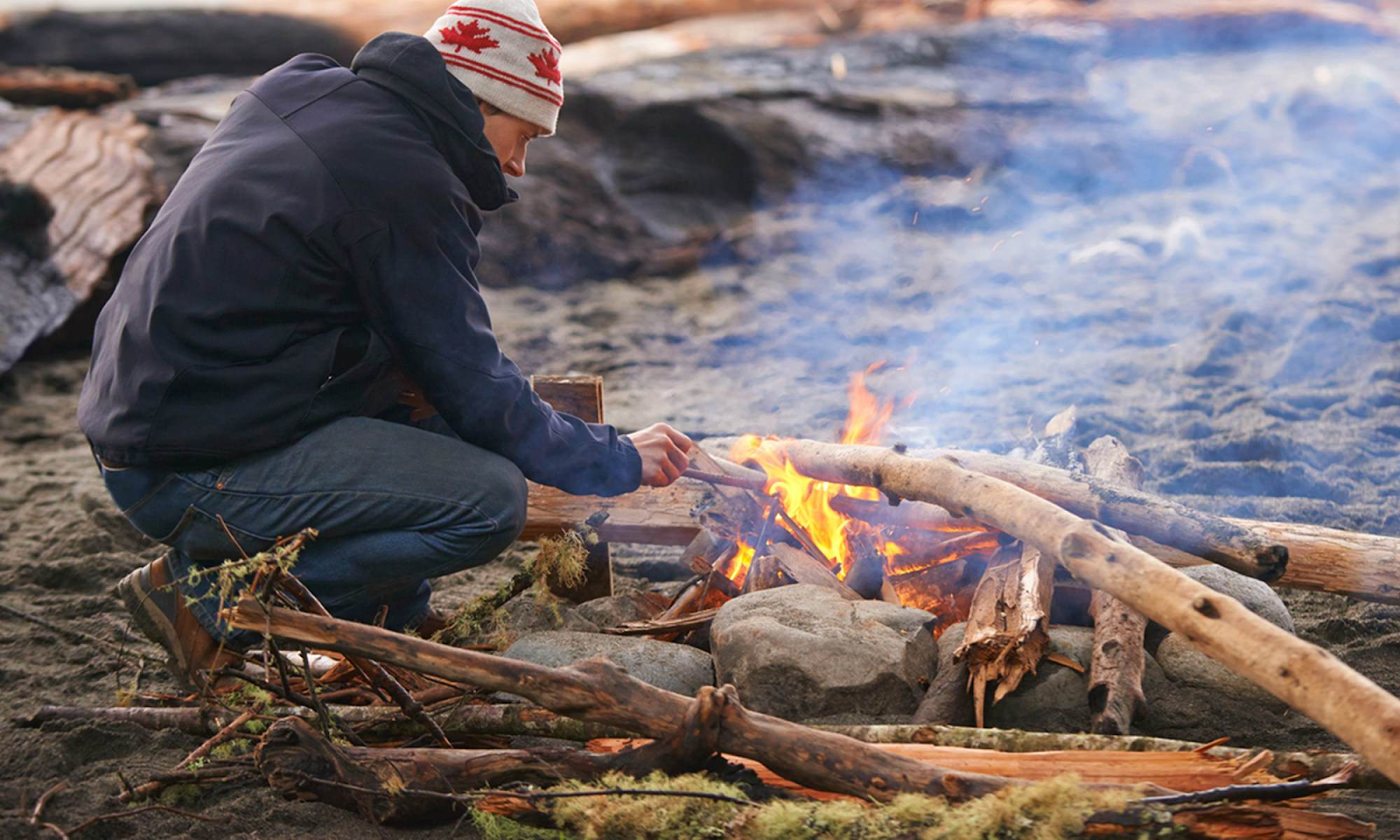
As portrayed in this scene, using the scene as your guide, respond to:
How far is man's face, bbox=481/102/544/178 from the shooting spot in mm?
3383

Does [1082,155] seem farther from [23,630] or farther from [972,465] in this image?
[23,630]

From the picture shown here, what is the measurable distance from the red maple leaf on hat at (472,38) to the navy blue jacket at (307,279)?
17cm

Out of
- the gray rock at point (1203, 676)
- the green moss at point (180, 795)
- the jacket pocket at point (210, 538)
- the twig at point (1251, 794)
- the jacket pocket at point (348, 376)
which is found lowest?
the green moss at point (180, 795)

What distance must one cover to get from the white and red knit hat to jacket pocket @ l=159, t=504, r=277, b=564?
1.39m

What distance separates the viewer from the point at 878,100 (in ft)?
38.0

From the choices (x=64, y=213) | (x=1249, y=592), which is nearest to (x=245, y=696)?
(x=1249, y=592)

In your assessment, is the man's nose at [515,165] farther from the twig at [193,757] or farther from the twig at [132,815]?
the twig at [132,815]

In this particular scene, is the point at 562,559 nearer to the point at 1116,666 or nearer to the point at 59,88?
the point at 1116,666

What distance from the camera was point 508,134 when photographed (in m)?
3.44

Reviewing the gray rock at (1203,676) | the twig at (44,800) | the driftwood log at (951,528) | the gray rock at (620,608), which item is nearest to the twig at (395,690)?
the twig at (44,800)

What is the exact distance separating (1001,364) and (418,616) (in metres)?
4.43

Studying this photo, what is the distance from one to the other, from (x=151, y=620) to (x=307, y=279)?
110cm

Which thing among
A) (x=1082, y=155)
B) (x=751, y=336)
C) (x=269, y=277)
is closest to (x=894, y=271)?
(x=751, y=336)

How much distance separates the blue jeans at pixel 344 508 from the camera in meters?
3.13
